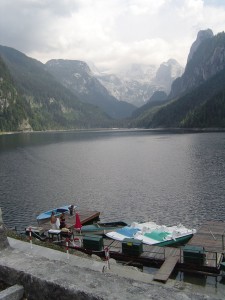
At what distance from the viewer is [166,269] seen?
30734mm

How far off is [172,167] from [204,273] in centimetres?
7192

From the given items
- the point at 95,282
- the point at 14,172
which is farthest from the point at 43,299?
the point at 14,172

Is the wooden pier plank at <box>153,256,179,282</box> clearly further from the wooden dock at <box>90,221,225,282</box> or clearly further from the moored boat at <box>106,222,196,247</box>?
the moored boat at <box>106,222,196,247</box>

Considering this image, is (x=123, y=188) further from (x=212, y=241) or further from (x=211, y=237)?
(x=212, y=241)

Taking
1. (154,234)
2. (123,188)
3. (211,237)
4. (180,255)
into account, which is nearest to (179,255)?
(180,255)

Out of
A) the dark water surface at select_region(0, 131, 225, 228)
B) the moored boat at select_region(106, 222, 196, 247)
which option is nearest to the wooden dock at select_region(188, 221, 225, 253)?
the moored boat at select_region(106, 222, 196, 247)

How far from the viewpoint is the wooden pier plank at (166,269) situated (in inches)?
1145

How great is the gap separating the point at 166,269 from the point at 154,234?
32.9 feet

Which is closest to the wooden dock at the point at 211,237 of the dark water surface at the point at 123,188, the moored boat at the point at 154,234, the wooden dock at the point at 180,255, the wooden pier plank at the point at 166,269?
the wooden dock at the point at 180,255

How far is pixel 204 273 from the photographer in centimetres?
3123

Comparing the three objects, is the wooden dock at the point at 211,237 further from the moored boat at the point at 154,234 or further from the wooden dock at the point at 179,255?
the moored boat at the point at 154,234

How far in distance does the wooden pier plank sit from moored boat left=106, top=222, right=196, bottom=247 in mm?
5991

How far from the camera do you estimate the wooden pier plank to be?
2907 centimetres

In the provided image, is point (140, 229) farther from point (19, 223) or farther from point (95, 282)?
point (95, 282)
